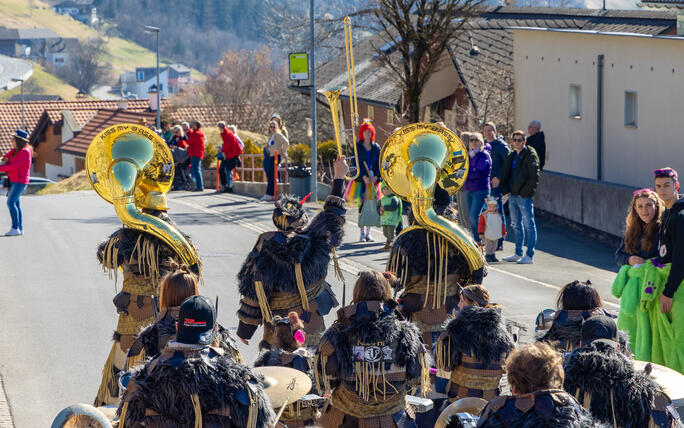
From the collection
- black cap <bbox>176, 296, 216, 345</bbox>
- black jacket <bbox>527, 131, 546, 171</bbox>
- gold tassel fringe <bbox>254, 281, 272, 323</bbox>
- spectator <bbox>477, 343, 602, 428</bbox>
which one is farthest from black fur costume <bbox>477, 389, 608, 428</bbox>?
black jacket <bbox>527, 131, 546, 171</bbox>

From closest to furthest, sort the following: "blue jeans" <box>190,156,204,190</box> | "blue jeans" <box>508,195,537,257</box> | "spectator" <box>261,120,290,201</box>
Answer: "blue jeans" <box>508,195,537,257</box>
"spectator" <box>261,120,290,201</box>
"blue jeans" <box>190,156,204,190</box>

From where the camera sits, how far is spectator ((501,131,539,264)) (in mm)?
14328

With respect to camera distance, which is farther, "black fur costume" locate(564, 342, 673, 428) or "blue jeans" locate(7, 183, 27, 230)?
"blue jeans" locate(7, 183, 27, 230)

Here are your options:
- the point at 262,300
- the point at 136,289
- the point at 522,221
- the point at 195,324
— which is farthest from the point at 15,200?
the point at 195,324

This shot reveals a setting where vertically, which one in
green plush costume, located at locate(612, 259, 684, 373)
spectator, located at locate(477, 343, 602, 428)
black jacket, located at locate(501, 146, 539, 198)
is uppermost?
black jacket, located at locate(501, 146, 539, 198)

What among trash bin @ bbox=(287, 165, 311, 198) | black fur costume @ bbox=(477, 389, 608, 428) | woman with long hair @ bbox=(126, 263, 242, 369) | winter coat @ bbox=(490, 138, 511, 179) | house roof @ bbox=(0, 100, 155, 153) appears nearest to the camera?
black fur costume @ bbox=(477, 389, 608, 428)

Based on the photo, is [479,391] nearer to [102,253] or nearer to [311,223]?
[311,223]

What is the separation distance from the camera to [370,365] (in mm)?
5691

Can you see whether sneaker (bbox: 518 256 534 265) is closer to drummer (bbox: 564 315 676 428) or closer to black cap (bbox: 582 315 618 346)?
black cap (bbox: 582 315 618 346)

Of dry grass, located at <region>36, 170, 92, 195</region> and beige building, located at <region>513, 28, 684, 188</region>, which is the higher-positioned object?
beige building, located at <region>513, 28, 684, 188</region>

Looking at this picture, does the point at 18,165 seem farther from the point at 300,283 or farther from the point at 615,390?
the point at 615,390

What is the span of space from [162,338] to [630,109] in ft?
52.4

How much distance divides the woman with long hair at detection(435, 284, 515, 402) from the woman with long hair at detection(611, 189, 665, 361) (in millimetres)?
2179

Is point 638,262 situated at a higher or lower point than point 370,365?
higher
